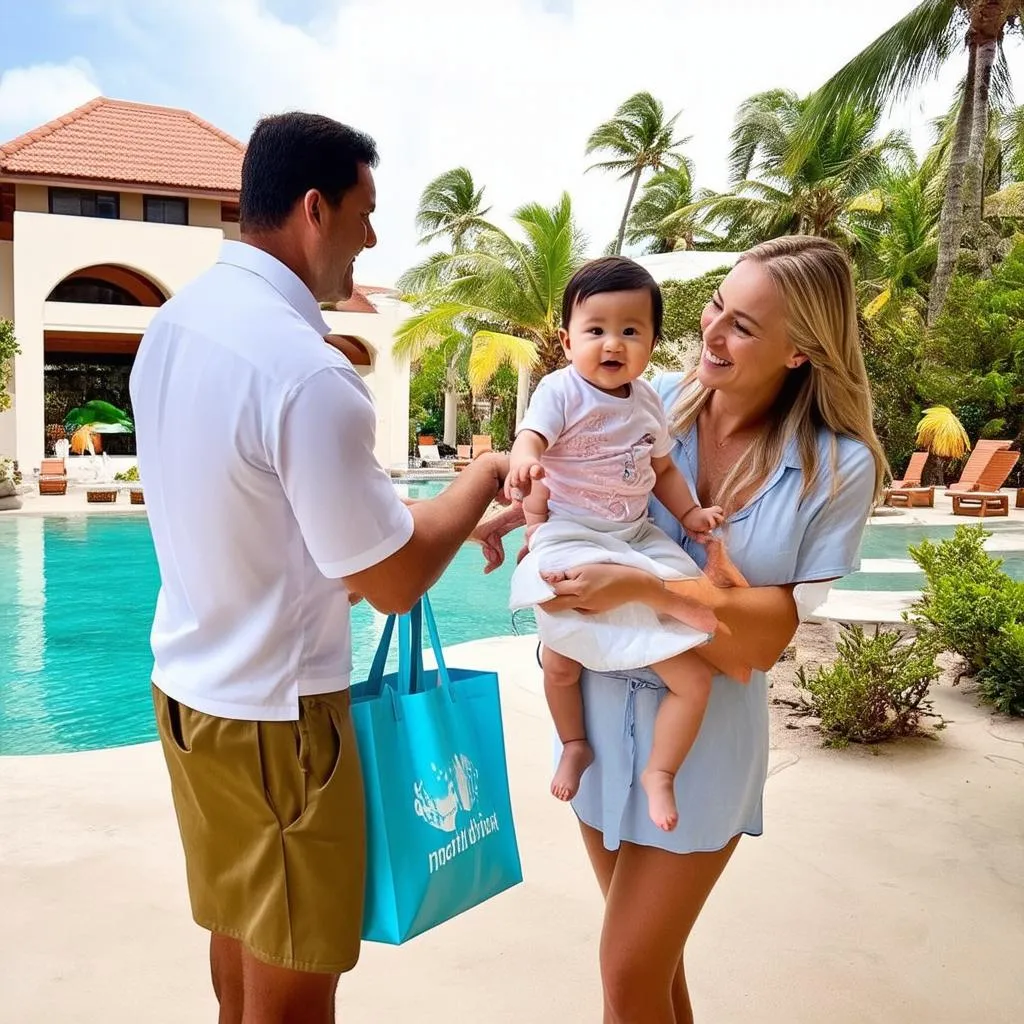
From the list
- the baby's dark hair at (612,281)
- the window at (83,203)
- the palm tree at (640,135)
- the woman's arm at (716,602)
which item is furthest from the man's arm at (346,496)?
the palm tree at (640,135)

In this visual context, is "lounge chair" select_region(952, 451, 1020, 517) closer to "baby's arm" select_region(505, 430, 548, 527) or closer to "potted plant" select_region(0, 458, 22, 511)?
"potted plant" select_region(0, 458, 22, 511)

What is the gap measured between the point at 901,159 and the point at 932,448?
14072 mm

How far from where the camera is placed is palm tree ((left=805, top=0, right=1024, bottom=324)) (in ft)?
64.7

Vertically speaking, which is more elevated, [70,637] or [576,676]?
[576,676]

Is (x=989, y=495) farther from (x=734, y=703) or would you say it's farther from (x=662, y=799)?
(x=662, y=799)

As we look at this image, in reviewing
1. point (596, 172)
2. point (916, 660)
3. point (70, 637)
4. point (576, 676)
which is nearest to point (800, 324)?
point (576, 676)

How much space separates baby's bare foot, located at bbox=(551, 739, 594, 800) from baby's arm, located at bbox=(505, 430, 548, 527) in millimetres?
430

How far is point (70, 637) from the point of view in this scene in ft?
30.9

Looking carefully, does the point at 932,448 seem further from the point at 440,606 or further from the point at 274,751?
the point at 274,751

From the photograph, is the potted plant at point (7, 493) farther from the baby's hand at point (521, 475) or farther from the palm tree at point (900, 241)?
the palm tree at point (900, 241)

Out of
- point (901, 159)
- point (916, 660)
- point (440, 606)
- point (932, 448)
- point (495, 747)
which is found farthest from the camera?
point (901, 159)

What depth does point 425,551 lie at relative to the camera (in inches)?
63.2

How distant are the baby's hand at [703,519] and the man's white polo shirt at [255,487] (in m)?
0.64

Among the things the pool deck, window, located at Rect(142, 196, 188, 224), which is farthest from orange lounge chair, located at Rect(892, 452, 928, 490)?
window, located at Rect(142, 196, 188, 224)
